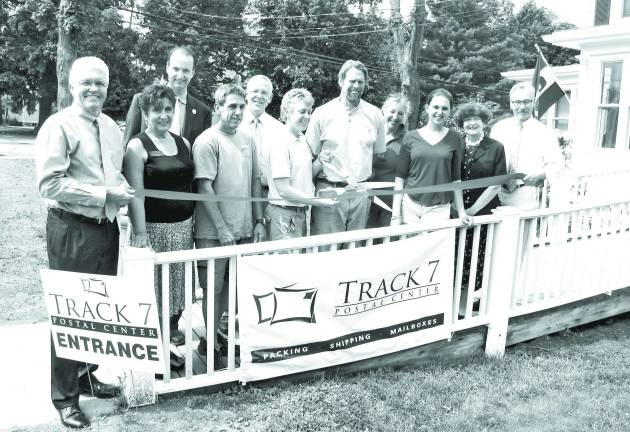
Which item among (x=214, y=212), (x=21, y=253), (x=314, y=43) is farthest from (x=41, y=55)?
(x=214, y=212)

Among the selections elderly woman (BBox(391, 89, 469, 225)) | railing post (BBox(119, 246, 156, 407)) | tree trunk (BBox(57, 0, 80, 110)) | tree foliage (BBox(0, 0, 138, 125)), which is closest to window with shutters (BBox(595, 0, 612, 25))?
elderly woman (BBox(391, 89, 469, 225))

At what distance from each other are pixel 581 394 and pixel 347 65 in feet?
9.39

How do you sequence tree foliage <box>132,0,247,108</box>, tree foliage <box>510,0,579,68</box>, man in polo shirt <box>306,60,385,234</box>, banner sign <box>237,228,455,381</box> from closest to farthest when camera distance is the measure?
banner sign <box>237,228,455,381</box> < man in polo shirt <box>306,60,385,234</box> < tree foliage <box>132,0,247,108</box> < tree foliage <box>510,0,579,68</box>

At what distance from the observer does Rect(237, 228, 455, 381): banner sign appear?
3682mm

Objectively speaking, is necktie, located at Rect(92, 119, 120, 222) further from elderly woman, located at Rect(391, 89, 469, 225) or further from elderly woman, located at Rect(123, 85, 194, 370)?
elderly woman, located at Rect(391, 89, 469, 225)

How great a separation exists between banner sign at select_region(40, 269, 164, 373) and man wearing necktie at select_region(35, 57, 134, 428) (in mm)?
114

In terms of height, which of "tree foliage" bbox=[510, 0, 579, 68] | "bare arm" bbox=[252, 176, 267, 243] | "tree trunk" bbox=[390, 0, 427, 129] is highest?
"tree foliage" bbox=[510, 0, 579, 68]

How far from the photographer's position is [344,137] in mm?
4547

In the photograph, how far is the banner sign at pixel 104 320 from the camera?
3273 mm

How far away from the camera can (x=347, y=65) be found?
458 centimetres

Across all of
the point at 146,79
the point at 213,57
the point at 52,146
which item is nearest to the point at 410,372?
the point at 52,146

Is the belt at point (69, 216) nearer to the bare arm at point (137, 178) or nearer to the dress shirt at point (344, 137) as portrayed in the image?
the bare arm at point (137, 178)

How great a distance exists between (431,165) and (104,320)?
2.54m

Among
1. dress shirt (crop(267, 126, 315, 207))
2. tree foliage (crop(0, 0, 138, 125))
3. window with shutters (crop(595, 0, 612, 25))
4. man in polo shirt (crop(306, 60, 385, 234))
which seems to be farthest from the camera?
tree foliage (crop(0, 0, 138, 125))
